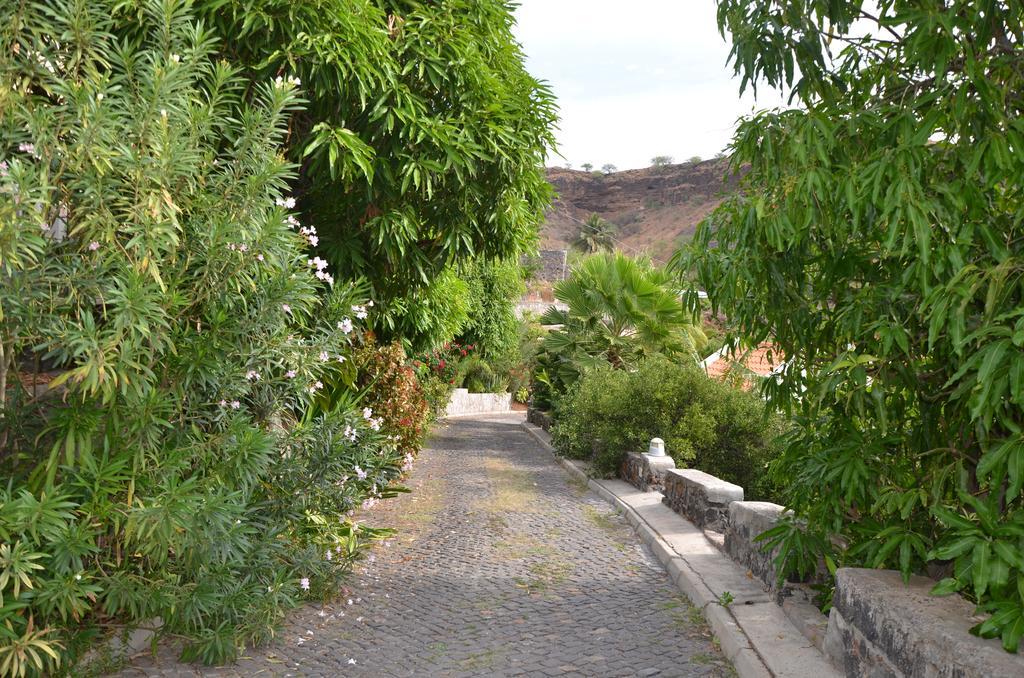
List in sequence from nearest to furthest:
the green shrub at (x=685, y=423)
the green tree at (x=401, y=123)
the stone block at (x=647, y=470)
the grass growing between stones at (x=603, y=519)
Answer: the green tree at (x=401, y=123) → the grass growing between stones at (x=603, y=519) → the stone block at (x=647, y=470) → the green shrub at (x=685, y=423)

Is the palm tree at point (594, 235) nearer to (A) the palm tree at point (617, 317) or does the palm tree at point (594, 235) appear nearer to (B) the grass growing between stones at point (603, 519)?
(A) the palm tree at point (617, 317)

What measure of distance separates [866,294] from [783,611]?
2447mm

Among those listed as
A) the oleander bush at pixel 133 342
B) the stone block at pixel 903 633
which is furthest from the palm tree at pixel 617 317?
the stone block at pixel 903 633

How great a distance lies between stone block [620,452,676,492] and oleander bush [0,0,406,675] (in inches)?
251

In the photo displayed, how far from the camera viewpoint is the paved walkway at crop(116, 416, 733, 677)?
4.93 metres

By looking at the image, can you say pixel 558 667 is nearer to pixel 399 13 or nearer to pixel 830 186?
pixel 830 186

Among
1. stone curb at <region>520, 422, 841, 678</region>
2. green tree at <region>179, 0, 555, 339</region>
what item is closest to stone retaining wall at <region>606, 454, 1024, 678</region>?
stone curb at <region>520, 422, 841, 678</region>

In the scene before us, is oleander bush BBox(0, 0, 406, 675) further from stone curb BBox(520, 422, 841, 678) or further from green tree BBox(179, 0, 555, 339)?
stone curb BBox(520, 422, 841, 678)

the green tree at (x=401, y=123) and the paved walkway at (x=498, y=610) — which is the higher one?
the green tree at (x=401, y=123)

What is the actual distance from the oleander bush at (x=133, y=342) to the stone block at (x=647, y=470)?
21.0ft

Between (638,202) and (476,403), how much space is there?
204 ft

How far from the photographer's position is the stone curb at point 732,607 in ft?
15.1

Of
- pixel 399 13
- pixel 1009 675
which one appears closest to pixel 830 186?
pixel 1009 675

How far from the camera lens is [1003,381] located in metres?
2.86
